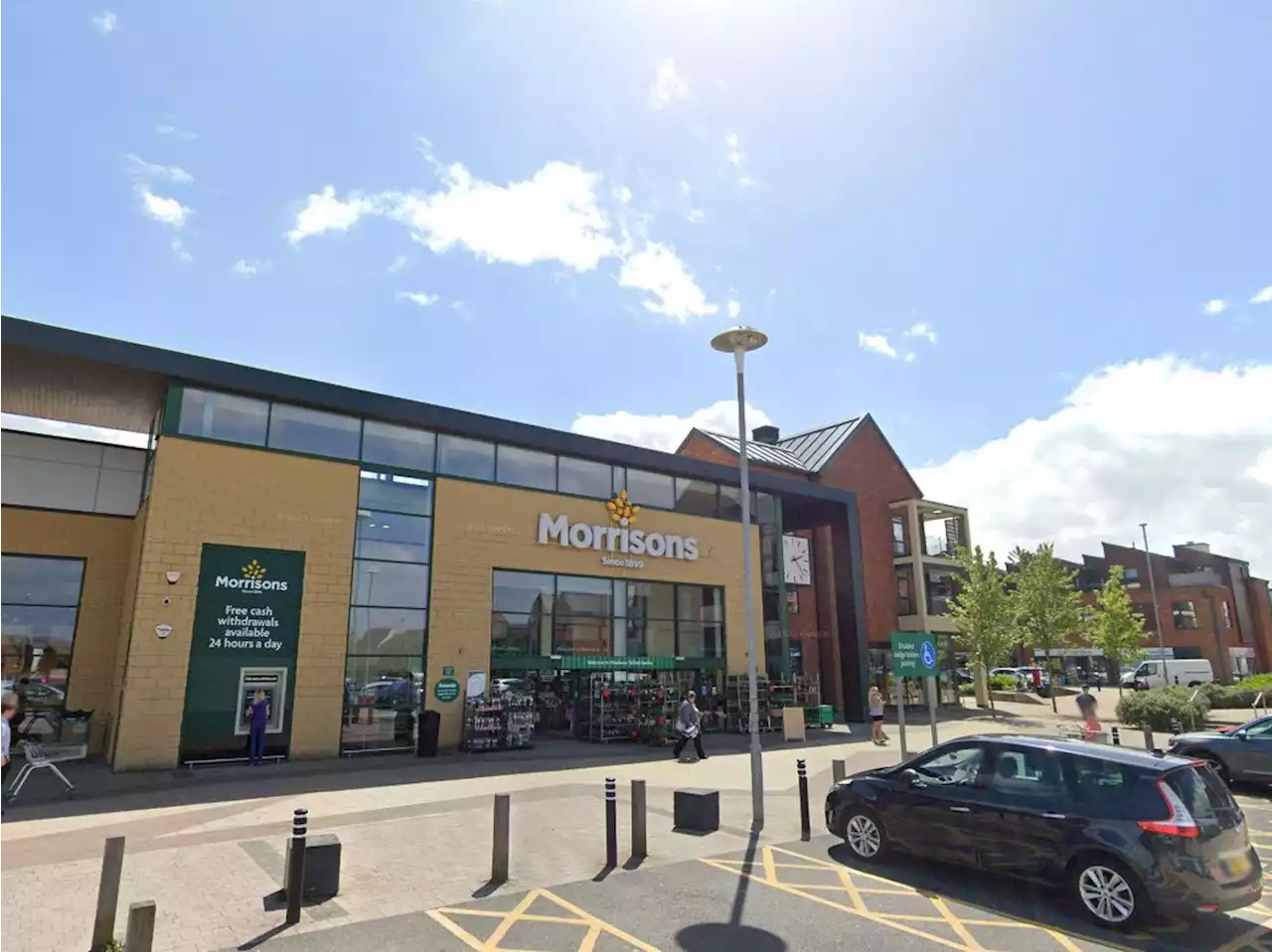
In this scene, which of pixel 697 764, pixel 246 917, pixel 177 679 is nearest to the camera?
pixel 246 917

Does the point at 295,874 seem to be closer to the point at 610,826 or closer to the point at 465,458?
the point at 610,826

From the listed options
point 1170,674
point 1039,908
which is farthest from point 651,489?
point 1170,674

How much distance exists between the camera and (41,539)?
18188 mm

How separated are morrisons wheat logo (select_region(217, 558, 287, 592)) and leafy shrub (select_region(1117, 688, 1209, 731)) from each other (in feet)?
74.3

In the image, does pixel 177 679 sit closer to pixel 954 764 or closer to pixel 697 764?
pixel 697 764

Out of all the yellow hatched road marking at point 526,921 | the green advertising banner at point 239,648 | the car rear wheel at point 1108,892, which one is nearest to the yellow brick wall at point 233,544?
the green advertising banner at point 239,648

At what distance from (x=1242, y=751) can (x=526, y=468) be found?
1645 cm

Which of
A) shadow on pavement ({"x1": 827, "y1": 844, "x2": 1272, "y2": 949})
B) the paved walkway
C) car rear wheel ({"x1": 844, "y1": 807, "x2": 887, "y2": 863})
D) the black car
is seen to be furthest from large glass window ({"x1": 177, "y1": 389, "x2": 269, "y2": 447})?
the black car

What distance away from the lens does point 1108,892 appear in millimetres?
6586

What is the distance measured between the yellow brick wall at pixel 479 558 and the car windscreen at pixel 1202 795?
15140mm

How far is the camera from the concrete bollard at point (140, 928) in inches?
204

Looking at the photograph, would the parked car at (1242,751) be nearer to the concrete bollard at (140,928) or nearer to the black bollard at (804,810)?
the black bollard at (804,810)

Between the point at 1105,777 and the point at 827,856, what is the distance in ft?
10.5

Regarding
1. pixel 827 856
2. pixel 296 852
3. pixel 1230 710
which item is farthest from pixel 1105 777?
pixel 1230 710
